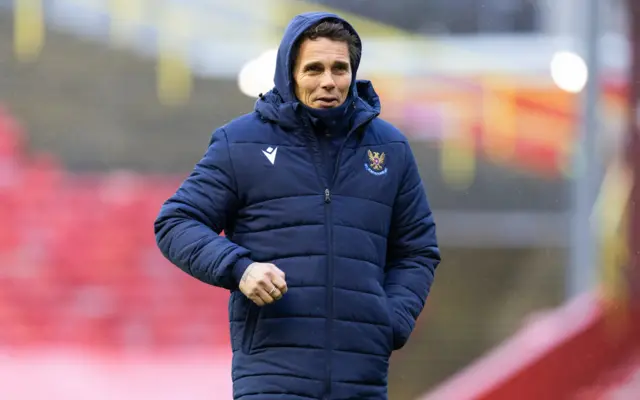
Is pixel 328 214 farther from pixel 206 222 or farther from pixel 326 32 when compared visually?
pixel 326 32

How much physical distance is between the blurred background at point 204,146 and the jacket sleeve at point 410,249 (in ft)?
14.3

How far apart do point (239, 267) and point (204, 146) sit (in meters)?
7.34

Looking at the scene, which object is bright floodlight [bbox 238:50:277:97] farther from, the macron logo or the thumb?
the thumb

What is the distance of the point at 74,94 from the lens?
9492 mm

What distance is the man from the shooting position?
6.61ft

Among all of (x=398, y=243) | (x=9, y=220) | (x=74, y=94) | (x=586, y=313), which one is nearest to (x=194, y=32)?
(x=74, y=94)

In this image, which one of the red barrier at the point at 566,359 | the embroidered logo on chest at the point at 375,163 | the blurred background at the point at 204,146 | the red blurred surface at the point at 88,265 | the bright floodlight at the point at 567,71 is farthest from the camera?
the bright floodlight at the point at 567,71

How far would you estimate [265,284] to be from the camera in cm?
190

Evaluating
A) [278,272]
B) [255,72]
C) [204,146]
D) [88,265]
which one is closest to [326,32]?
[278,272]

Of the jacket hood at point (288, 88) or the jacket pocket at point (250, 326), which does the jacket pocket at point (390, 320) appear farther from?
the jacket hood at point (288, 88)

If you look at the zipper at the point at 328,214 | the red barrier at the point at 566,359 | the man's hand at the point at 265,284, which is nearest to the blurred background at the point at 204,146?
the red barrier at the point at 566,359

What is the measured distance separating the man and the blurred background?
14.5ft

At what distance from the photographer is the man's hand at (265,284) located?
1898 mm

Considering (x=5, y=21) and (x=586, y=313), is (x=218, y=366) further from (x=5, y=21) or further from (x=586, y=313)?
(x=5, y=21)
